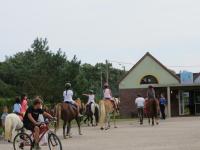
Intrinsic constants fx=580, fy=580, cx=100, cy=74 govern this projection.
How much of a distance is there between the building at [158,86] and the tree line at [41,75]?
107 inches

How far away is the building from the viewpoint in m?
58.1

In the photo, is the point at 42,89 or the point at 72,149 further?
the point at 42,89

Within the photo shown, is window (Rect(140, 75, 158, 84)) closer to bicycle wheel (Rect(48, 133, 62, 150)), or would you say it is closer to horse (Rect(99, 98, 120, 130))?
horse (Rect(99, 98, 120, 130))

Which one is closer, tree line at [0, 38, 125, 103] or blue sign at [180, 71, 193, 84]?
blue sign at [180, 71, 193, 84]

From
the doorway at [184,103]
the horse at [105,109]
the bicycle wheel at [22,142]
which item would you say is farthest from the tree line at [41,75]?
the bicycle wheel at [22,142]

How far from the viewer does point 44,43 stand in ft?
320

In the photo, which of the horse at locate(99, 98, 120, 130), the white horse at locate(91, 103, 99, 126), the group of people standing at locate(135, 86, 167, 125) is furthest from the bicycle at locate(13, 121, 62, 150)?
the white horse at locate(91, 103, 99, 126)

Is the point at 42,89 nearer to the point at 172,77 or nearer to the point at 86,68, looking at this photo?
the point at 172,77

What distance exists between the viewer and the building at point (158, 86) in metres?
58.1

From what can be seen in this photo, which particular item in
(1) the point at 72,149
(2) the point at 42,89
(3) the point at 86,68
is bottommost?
(1) the point at 72,149

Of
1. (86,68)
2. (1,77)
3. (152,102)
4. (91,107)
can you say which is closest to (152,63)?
(91,107)

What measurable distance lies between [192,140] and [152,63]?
1648 inches

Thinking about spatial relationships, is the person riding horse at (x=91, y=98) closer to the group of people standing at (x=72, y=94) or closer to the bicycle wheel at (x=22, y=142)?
the group of people standing at (x=72, y=94)

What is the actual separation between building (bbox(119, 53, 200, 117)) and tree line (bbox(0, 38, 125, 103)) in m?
2.73
